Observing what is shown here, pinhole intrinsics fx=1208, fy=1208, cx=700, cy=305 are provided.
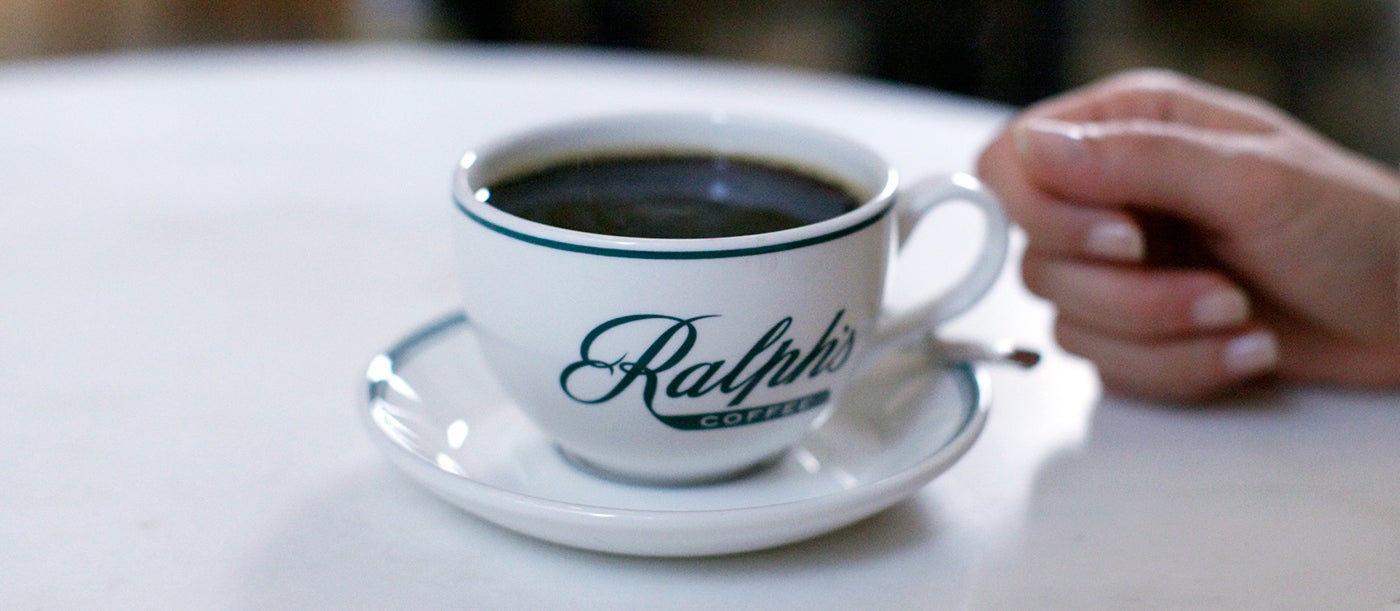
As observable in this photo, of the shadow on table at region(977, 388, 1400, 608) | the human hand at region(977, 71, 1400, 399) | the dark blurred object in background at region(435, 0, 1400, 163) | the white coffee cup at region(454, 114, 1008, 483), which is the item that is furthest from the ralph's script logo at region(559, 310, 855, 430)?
the dark blurred object in background at region(435, 0, 1400, 163)

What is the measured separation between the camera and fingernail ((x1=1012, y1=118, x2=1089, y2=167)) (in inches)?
25.3

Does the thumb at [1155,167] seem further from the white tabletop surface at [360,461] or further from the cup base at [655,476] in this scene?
the cup base at [655,476]

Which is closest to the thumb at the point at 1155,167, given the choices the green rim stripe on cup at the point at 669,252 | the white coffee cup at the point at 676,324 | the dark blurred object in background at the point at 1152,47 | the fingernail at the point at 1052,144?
the fingernail at the point at 1052,144

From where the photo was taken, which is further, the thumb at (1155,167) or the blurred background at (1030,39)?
the blurred background at (1030,39)

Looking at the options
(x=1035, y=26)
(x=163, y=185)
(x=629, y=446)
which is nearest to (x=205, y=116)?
(x=163, y=185)

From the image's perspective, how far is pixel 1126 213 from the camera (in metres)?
0.67

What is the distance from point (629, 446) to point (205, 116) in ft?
2.39

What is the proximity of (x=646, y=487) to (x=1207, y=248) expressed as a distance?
1.23 ft

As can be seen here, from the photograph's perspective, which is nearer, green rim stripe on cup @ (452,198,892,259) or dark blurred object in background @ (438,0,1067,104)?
green rim stripe on cup @ (452,198,892,259)

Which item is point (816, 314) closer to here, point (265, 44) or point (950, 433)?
point (950, 433)

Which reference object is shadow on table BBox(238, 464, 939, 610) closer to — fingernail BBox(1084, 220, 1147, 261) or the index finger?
fingernail BBox(1084, 220, 1147, 261)

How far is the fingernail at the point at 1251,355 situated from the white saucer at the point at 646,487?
0.54ft

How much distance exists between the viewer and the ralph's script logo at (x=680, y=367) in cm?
48

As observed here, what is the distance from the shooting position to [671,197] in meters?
0.58
